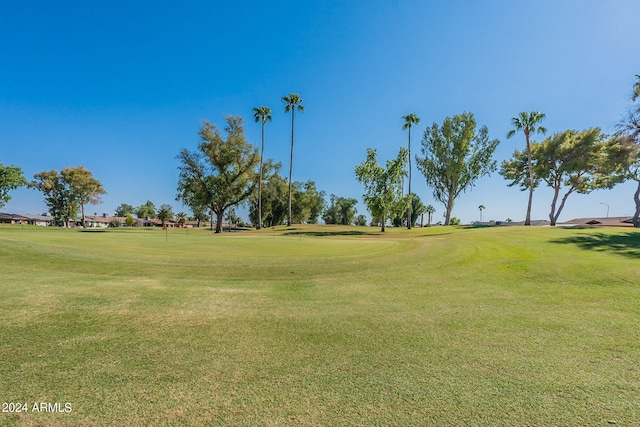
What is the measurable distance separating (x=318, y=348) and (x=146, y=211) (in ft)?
508

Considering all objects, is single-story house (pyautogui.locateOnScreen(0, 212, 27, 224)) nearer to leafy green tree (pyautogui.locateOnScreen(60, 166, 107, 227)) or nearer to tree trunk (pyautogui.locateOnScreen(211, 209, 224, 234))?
leafy green tree (pyautogui.locateOnScreen(60, 166, 107, 227))

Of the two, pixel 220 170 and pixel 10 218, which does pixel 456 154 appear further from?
pixel 10 218

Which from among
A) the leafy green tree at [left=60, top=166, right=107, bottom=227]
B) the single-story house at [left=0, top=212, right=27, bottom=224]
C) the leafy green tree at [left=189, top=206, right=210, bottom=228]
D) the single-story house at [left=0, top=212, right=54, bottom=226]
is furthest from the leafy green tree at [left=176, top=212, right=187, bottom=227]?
the single-story house at [left=0, top=212, right=27, bottom=224]

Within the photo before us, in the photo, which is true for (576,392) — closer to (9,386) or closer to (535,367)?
(535,367)

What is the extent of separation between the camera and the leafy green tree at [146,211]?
135 m

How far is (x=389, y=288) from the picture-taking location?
26.4 feet

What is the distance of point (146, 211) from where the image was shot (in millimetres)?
134875

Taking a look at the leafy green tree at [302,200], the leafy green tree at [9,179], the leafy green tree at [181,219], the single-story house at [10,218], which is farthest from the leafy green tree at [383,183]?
the single-story house at [10,218]

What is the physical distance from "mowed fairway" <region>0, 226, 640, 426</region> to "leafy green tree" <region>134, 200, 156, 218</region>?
14643 cm

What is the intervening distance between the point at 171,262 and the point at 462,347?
32.9ft

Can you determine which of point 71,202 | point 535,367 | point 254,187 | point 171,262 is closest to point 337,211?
point 254,187

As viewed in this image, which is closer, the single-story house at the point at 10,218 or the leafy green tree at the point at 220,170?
the leafy green tree at the point at 220,170

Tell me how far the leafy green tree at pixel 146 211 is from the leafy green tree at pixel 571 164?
5738 inches

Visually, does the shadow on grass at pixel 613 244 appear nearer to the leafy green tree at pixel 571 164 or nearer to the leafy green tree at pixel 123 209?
the leafy green tree at pixel 571 164
